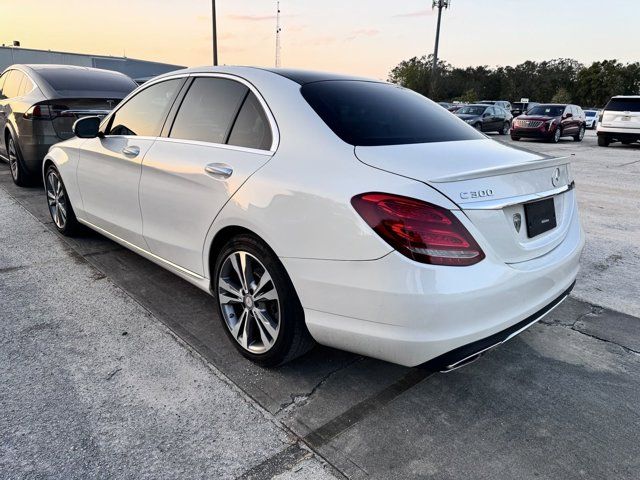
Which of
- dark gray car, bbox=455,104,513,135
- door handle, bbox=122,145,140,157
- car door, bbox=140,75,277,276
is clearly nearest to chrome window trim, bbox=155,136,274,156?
car door, bbox=140,75,277,276

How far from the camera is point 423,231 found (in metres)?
2.00

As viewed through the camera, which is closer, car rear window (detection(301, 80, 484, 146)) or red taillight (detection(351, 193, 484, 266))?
red taillight (detection(351, 193, 484, 266))

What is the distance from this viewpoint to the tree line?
59812 millimetres

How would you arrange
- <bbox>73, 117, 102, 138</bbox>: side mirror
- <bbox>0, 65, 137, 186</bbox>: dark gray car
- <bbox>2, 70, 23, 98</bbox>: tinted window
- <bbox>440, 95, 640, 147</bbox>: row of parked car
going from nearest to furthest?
<bbox>73, 117, 102, 138</bbox>: side mirror → <bbox>0, 65, 137, 186</bbox>: dark gray car → <bbox>2, 70, 23, 98</bbox>: tinted window → <bbox>440, 95, 640, 147</bbox>: row of parked car

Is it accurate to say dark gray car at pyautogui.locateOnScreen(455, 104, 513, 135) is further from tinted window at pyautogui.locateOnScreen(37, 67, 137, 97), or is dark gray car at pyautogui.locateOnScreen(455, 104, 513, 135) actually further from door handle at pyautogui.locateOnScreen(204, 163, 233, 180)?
door handle at pyautogui.locateOnScreen(204, 163, 233, 180)

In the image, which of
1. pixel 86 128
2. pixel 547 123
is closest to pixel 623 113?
pixel 547 123

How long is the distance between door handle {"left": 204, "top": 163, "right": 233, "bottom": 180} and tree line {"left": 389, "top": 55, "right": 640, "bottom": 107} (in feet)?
173

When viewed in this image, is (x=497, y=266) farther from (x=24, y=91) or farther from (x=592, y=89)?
(x=592, y=89)

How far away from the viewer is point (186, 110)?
329 centimetres

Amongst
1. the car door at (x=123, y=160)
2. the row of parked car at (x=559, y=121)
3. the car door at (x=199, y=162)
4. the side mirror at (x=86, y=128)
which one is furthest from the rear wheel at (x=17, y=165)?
the row of parked car at (x=559, y=121)

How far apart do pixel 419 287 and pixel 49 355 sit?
221 cm

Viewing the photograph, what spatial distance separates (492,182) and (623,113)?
704 inches

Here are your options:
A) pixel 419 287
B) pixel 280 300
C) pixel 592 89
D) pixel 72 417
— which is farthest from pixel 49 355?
pixel 592 89

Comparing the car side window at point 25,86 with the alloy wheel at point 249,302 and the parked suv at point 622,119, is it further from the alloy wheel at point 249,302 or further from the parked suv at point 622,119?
the parked suv at point 622,119
